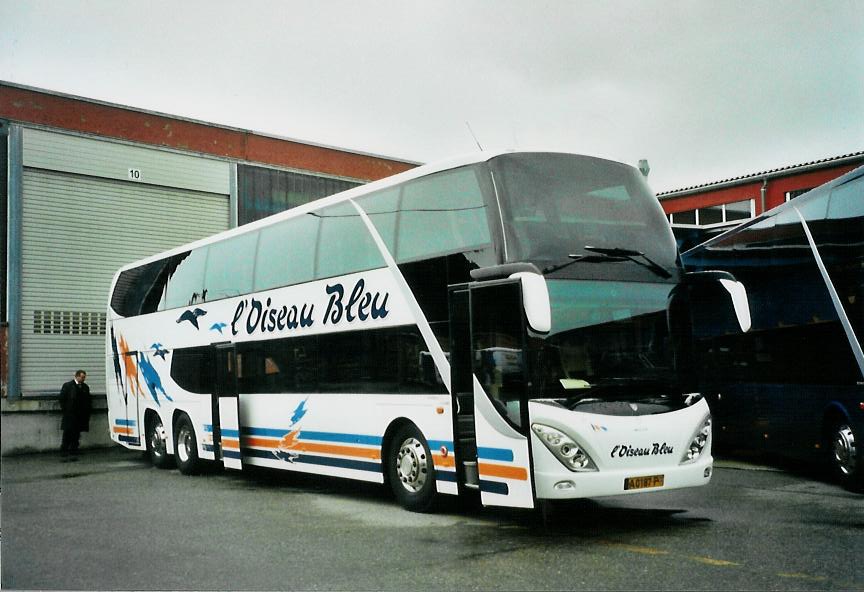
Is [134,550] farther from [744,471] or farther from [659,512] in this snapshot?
[744,471]

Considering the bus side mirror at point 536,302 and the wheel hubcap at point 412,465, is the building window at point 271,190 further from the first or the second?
the bus side mirror at point 536,302

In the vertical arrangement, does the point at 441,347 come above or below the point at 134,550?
above

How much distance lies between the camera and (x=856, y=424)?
37.7 feet

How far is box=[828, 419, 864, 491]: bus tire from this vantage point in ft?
37.6

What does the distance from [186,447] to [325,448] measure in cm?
498

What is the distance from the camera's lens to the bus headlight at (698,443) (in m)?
9.04

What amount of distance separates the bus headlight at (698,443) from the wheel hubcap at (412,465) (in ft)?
9.33

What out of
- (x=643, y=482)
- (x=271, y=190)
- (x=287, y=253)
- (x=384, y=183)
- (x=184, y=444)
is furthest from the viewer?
(x=271, y=190)

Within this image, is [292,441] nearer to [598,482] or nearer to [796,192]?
[598,482]

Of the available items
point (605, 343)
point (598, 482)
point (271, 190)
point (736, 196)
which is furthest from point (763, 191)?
point (598, 482)

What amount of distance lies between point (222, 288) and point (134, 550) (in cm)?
663

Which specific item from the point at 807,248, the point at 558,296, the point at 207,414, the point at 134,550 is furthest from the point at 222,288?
the point at 807,248

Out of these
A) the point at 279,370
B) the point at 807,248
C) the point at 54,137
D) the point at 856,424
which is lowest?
the point at 856,424

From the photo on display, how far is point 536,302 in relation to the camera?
7.92 meters
